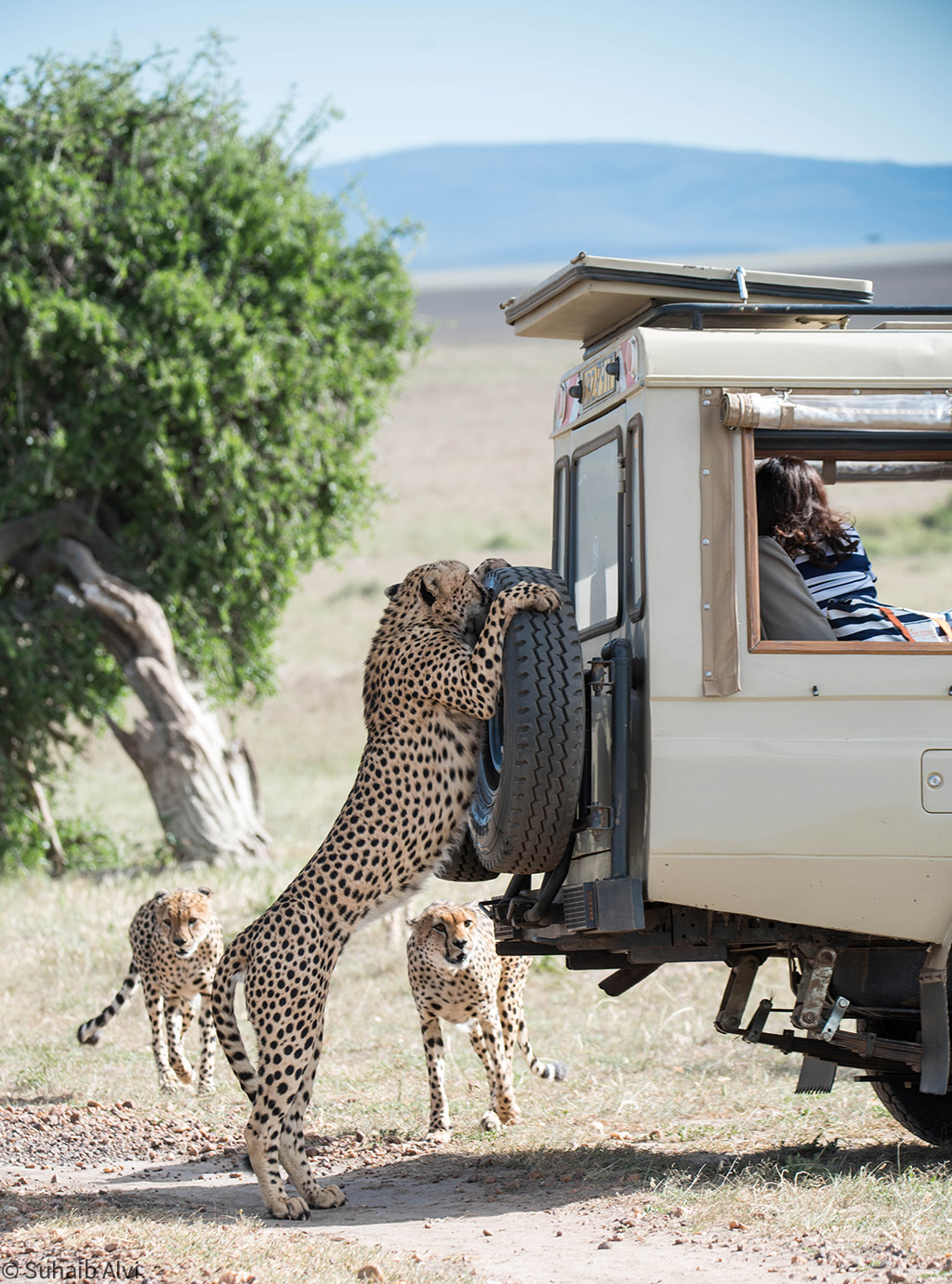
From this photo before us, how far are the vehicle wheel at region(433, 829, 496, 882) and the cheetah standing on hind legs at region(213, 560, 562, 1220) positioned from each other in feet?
0.87

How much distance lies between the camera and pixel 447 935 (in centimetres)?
594

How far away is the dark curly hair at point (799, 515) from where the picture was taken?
4910 millimetres

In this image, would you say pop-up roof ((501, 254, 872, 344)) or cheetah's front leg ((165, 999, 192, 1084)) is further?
cheetah's front leg ((165, 999, 192, 1084))

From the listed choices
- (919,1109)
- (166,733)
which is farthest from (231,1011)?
(166,733)

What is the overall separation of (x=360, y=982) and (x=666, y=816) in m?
4.81

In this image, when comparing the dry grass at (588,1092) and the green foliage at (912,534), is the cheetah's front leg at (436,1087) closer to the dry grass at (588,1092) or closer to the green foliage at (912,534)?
the dry grass at (588,1092)

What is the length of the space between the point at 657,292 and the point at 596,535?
2.96ft

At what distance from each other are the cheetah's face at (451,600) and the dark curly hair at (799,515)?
40.9 inches

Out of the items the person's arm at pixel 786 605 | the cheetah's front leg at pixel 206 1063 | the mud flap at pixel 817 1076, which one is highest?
the person's arm at pixel 786 605

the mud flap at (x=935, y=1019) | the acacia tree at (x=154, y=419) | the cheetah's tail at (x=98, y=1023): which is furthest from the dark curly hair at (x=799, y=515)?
the acacia tree at (x=154, y=419)

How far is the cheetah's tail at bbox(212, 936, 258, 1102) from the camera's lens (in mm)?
5031

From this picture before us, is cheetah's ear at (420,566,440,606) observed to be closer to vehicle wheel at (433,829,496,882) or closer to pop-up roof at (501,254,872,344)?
vehicle wheel at (433,829,496,882)

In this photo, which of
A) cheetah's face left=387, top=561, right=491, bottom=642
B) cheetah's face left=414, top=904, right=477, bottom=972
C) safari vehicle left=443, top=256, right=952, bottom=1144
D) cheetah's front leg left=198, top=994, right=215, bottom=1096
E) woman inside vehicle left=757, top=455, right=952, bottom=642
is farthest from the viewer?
cheetah's front leg left=198, top=994, right=215, bottom=1096

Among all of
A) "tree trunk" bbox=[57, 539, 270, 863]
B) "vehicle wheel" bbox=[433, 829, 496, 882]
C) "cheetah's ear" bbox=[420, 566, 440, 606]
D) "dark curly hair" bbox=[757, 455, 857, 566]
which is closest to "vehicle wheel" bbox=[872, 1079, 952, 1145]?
"vehicle wheel" bbox=[433, 829, 496, 882]
